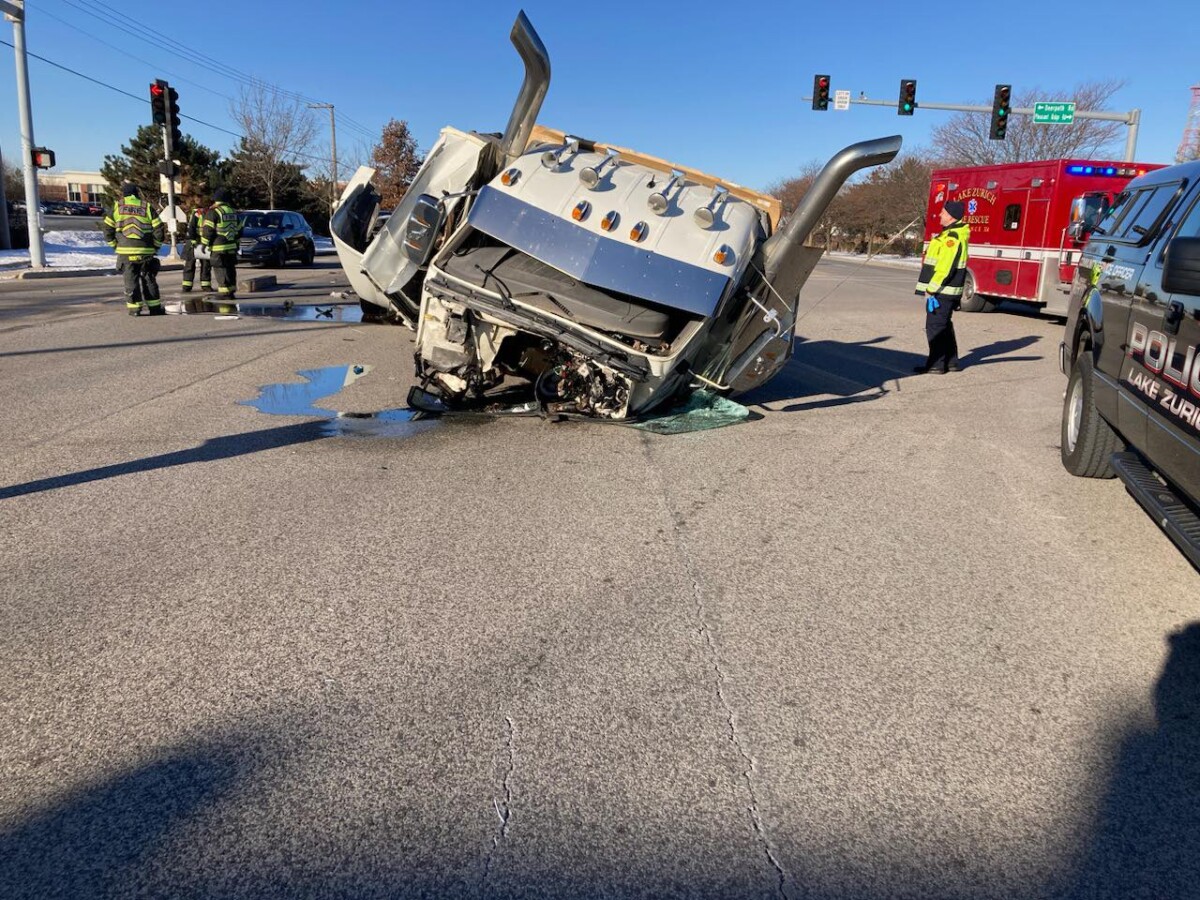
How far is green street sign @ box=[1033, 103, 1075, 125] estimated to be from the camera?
2795 centimetres

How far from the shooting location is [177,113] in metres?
21.8

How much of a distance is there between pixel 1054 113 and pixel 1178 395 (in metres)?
28.1

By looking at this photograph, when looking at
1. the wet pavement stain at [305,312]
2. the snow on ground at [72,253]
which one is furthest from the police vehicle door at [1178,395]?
the snow on ground at [72,253]

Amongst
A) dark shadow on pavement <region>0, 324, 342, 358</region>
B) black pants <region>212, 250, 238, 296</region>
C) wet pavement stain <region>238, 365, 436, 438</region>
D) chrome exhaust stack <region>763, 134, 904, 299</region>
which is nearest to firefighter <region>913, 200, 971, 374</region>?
chrome exhaust stack <region>763, 134, 904, 299</region>

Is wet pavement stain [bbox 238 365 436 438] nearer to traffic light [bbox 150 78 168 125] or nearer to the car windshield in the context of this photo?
traffic light [bbox 150 78 168 125]

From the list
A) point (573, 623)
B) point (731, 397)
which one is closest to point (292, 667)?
point (573, 623)

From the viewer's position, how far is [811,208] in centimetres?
700

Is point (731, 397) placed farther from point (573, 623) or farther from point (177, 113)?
point (177, 113)

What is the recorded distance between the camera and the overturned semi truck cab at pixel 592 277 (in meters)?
6.65

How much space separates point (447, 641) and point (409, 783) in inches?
38.1

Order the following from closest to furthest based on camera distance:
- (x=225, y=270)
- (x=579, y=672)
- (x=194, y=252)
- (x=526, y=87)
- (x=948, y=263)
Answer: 1. (x=579, y=672)
2. (x=526, y=87)
3. (x=948, y=263)
4. (x=225, y=270)
5. (x=194, y=252)

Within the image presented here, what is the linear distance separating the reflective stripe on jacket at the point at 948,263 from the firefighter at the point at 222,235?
1163 cm

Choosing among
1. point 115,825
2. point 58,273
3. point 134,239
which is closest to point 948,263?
point 115,825

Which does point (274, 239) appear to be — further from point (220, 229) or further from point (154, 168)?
point (154, 168)
